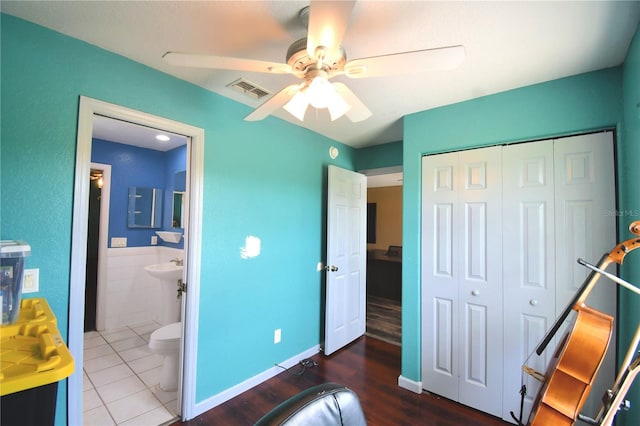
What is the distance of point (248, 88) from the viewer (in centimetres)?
205

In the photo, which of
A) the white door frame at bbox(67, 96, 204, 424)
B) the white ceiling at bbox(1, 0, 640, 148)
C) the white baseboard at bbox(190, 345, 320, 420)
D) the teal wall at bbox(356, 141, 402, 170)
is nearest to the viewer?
the white ceiling at bbox(1, 0, 640, 148)

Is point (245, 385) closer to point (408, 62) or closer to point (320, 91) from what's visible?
point (320, 91)

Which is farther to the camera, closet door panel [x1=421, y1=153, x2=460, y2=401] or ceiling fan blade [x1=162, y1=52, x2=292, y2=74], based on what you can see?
closet door panel [x1=421, y1=153, x2=460, y2=401]

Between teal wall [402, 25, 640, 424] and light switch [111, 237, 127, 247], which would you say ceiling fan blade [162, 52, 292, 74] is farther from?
light switch [111, 237, 127, 247]

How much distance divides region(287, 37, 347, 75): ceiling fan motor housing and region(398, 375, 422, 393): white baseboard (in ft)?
8.12

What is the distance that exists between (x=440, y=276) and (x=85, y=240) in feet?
8.11

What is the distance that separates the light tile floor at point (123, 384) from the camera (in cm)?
196

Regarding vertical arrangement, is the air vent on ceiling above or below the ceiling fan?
above

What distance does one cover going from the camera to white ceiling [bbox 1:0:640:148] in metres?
1.27

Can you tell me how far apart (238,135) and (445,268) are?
80.1 inches

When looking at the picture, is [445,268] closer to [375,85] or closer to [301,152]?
[375,85]

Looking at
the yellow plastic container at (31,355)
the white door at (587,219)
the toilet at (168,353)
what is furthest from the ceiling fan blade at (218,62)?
the toilet at (168,353)

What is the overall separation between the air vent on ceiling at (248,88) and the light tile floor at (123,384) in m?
2.42

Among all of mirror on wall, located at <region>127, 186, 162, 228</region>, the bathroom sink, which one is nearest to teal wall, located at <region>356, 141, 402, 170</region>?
the bathroom sink
